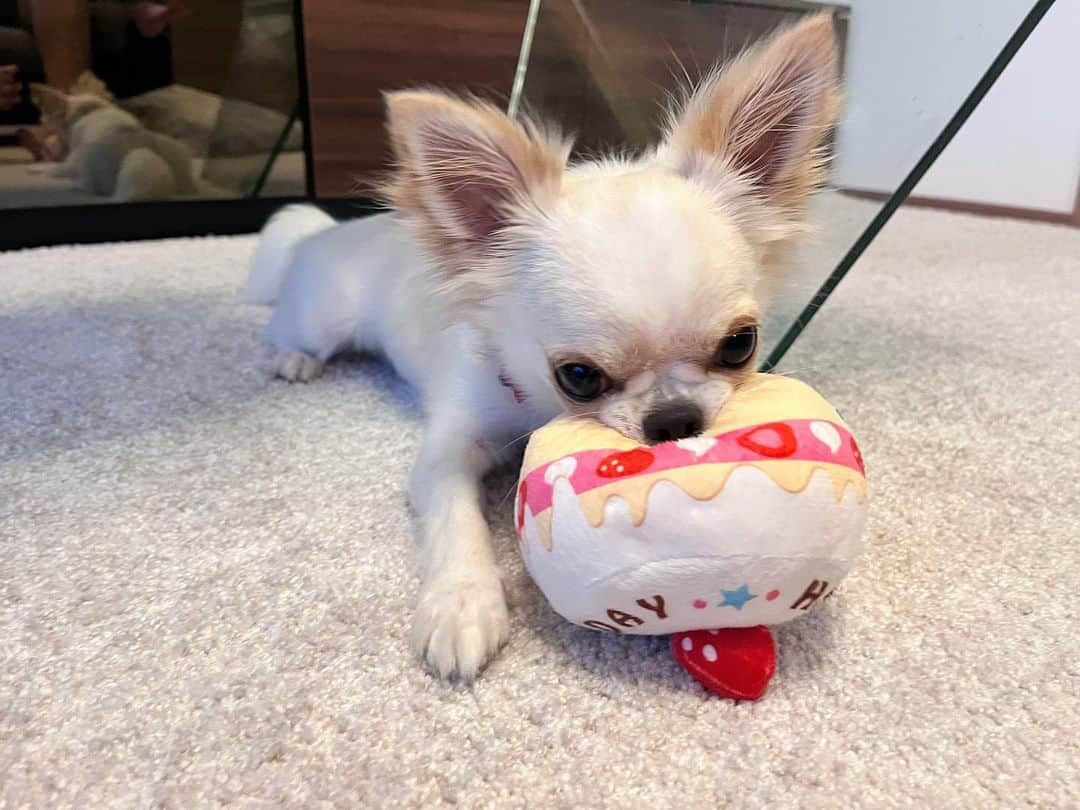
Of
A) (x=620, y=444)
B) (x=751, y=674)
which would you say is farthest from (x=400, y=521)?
(x=751, y=674)

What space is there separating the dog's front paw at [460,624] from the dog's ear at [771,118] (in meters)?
0.72

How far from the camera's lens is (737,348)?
3.92 feet

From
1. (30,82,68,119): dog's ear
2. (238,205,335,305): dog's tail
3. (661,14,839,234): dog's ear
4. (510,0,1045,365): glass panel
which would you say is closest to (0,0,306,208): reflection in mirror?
(30,82,68,119): dog's ear

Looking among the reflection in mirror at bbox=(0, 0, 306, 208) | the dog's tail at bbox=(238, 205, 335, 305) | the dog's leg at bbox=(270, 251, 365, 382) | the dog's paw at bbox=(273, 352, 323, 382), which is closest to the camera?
the dog's paw at bbox=(273, 352, 323, 382)

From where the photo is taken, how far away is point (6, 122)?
3008 millimetres

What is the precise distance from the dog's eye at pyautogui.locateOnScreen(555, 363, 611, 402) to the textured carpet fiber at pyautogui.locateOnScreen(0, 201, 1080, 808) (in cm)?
29

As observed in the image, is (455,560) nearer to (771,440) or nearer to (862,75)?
(771,440)

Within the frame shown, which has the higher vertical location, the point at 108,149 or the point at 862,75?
the point at 862,75

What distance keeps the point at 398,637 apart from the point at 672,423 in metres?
0.45

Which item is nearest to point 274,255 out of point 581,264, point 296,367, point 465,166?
point 296,367

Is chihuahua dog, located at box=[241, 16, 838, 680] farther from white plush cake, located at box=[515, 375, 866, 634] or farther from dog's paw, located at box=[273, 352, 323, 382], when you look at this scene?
dog's paw, located at box=[273, 352, 323, 382]

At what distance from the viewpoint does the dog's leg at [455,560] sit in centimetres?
103

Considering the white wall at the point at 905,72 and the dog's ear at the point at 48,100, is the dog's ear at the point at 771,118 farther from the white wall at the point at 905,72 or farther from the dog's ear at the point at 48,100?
the dog's ear at the point at 48,100

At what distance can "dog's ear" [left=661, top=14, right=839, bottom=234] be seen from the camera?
121 cm
